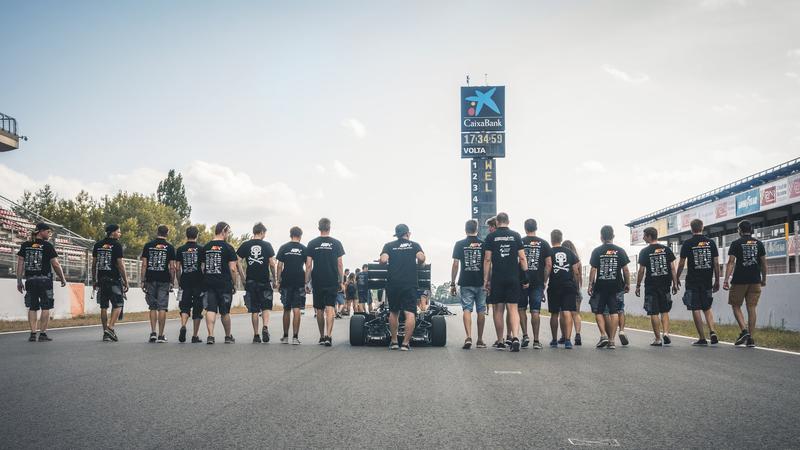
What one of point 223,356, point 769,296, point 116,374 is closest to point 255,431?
point 116,374

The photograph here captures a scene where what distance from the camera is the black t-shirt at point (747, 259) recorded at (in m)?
11.1

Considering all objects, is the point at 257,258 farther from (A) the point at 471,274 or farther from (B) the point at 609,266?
(B) the point at 609,266

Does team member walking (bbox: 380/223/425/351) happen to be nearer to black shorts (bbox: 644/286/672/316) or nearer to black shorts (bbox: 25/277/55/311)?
black shorts (bbox: 644/286/672/316)

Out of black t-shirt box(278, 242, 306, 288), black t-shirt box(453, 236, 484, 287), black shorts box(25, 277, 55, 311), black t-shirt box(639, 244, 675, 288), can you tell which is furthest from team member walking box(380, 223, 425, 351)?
black shorts box(25, 277, 55, 311)

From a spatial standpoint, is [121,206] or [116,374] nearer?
[116,374]

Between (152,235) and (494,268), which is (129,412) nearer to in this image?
(494,268)

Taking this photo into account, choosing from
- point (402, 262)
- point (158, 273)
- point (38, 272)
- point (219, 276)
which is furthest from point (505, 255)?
point (38, 272)

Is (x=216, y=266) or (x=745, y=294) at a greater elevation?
(x=216, y=266)

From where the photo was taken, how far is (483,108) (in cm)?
4759

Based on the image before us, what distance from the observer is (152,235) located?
83062mm

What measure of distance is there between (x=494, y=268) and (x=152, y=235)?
260 feet

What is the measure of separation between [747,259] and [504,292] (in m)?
4.21

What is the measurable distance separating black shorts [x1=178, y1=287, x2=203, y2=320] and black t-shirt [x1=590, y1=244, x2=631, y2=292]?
6.52 metres

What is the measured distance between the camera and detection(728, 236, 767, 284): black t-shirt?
36.3 feet
